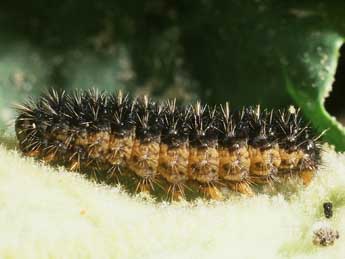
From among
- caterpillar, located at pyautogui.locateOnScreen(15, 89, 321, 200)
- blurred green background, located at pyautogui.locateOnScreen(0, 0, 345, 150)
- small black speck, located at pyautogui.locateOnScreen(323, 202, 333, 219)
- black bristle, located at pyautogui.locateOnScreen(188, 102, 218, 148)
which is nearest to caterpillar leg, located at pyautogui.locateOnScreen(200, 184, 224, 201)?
caterpillar, located at pyautogui.locateOnScreen(15, 89, 321, 200)

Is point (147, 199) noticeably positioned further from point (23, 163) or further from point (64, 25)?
point (64, 25)

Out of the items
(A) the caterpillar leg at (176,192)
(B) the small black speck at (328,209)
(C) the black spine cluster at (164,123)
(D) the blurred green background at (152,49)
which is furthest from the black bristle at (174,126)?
(D) the blurred green background at (152,49)

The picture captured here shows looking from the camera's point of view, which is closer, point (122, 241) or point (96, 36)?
point (122, 241)

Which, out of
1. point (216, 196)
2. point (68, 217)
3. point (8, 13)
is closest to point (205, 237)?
point (216, 196)

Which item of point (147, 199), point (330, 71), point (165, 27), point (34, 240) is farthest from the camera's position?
point (165, 27)

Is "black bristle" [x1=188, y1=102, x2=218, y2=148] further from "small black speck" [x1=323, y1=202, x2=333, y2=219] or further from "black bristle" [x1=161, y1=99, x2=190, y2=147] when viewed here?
"small black speck" [x1=323, y1=202, x2=333, y2=219]

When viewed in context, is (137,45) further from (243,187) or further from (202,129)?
(243,187)

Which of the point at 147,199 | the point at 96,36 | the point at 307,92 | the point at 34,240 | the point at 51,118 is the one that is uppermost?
the point at 96,36

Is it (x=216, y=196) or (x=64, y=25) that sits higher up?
(x=64, y=25)

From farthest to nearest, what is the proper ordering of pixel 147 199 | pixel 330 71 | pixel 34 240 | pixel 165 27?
pixel 165 27, pixel 330 71, pixel 147 199, pixel 34 240
